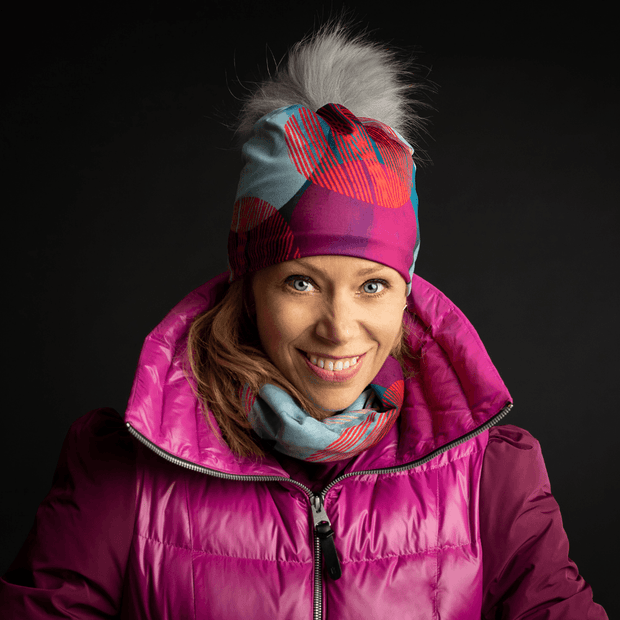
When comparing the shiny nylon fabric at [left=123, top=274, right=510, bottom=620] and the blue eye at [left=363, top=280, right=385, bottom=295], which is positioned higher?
the blue eye at [left=363, top=280, right=385, bottom=295]

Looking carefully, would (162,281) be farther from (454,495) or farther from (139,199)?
(454,495)

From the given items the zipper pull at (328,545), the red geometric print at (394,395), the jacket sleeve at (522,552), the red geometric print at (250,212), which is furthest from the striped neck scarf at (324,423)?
the red geometric print at (250,212)

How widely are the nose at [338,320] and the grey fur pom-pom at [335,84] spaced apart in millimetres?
466

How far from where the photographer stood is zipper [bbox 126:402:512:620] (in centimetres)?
126

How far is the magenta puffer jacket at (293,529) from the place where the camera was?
4.21 ft

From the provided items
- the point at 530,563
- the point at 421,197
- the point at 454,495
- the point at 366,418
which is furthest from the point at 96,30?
the point at 530,563

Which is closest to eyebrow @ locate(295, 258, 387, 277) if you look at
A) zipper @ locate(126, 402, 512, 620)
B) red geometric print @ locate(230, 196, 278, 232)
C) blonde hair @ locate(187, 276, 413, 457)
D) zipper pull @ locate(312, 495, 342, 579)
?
red geometric print @ locate(230, 196, 278, 232)

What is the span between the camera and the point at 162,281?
2.25m

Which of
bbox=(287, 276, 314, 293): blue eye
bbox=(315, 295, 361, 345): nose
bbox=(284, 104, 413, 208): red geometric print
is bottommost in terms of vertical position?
bbox=(315, 295, 361, 345): nose

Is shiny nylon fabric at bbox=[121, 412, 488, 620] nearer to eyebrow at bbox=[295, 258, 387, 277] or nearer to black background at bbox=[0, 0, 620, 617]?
eyebrow at bbox=[295, 258, 387, 277]

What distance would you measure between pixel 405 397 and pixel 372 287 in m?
0.34

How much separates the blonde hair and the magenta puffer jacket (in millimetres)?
46

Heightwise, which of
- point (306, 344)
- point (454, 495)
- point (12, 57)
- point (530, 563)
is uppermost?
point (12, 57)

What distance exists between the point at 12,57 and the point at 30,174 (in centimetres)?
37
